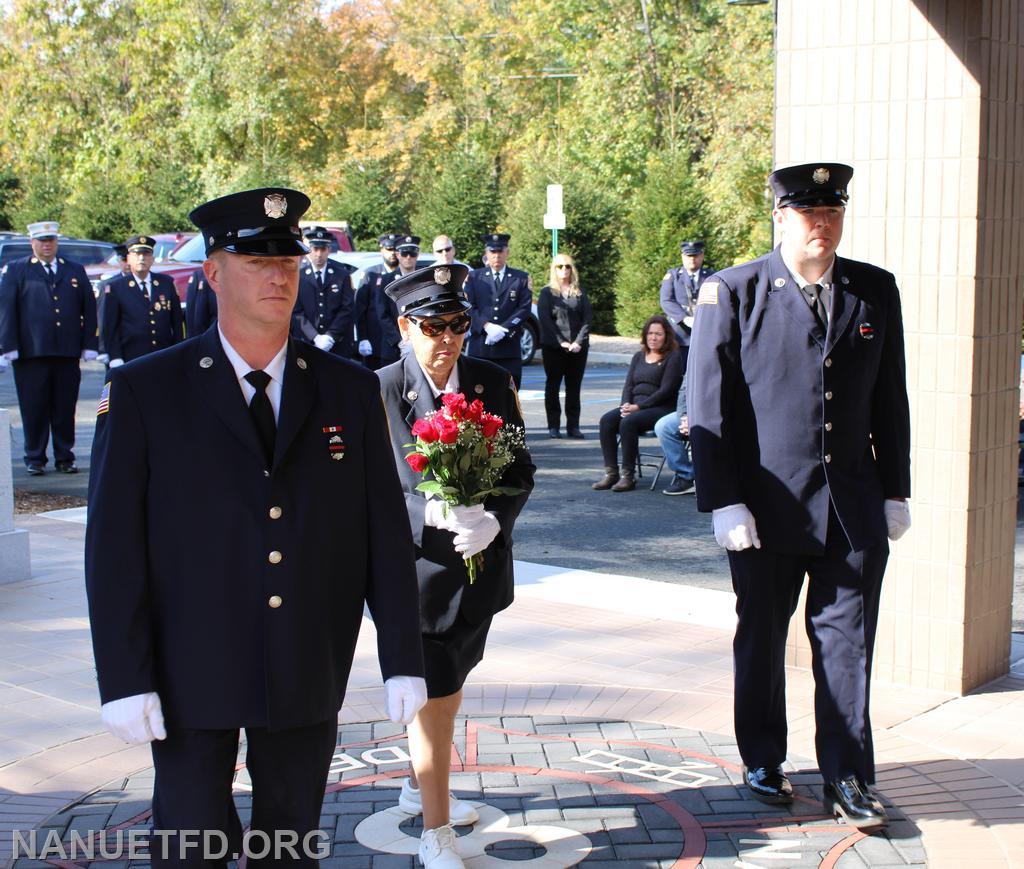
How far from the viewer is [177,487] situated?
3098 mm

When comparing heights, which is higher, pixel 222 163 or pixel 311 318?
pixel 222 163

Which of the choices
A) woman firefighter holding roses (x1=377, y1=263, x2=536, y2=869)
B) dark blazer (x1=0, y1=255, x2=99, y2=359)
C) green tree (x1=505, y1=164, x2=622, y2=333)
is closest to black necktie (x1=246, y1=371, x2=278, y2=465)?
woman firefighter holding roses (x1=377, y1=263, x2=536, y2=869)

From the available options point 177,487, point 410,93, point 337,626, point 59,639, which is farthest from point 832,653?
point 410,93

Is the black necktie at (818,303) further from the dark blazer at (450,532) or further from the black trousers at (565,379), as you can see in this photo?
the black trousers at (565,379)

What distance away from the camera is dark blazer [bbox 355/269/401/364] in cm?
1413

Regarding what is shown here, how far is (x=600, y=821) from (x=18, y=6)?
42.3 meters

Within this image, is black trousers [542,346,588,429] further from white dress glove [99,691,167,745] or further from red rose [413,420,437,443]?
white dress glove [99,691,167,745]

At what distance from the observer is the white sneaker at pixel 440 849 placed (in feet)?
13.1

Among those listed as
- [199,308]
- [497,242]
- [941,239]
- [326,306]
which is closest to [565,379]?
[497,242]

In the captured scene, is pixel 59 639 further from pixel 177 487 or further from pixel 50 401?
pixel 50 401

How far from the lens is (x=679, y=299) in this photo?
1595 cm

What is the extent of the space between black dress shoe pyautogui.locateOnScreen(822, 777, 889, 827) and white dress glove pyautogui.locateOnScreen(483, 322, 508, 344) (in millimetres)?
9797

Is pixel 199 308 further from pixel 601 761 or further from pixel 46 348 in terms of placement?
pixel 601 761

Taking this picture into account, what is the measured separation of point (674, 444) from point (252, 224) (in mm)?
8380
